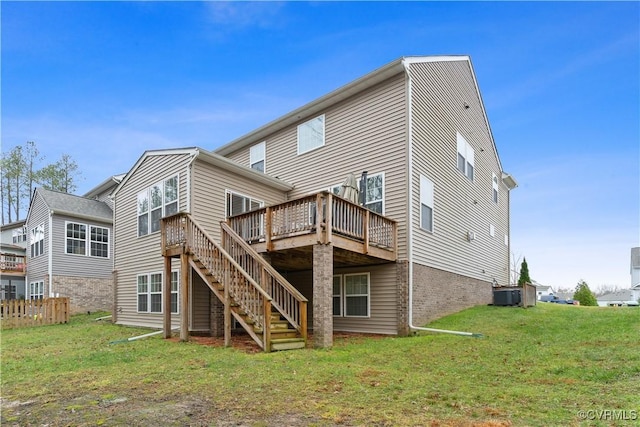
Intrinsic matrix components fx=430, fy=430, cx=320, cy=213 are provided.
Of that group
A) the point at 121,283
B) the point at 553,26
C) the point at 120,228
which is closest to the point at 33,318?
the point at 121,283

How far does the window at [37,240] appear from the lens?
75.6 feet

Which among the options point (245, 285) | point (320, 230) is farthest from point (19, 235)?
point (320, 230)

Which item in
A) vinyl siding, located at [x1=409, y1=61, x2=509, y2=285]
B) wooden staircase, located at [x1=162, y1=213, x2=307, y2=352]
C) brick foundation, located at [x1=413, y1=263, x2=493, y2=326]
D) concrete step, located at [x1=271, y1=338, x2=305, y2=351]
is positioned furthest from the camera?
vinyl siding, located at [x1=409, y1=61, x2=509, y2=285]

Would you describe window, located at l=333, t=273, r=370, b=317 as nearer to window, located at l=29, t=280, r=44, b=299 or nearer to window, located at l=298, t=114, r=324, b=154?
window, located at l=298, t=114, r=324, b=154

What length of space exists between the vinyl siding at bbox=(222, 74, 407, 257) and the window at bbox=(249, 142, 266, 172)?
1.06 m

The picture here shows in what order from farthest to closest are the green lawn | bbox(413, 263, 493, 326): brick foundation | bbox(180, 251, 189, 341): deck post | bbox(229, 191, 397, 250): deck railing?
bbox(413, 263, 493, 326): brick foundation < bbox(180, 251, 189, 341): deck post < bbox(229, 191, 397, 250): deck railing < the green lawn

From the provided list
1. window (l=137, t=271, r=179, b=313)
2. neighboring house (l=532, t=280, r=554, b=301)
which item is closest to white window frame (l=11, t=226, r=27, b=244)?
window (l=137, t=271, r=179, b=313)

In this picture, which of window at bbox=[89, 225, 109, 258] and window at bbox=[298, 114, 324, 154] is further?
window at bbox=[89, 225, 109, 258]

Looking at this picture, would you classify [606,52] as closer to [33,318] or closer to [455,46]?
[455,46]

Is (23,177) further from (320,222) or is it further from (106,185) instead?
(320,222)

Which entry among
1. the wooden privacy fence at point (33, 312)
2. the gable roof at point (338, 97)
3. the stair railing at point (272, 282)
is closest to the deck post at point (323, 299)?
the stair railing at point (272, 282)

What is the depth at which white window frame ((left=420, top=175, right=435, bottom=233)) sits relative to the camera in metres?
13.7

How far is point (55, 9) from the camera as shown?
13438mm

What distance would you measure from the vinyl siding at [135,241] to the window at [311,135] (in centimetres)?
446
